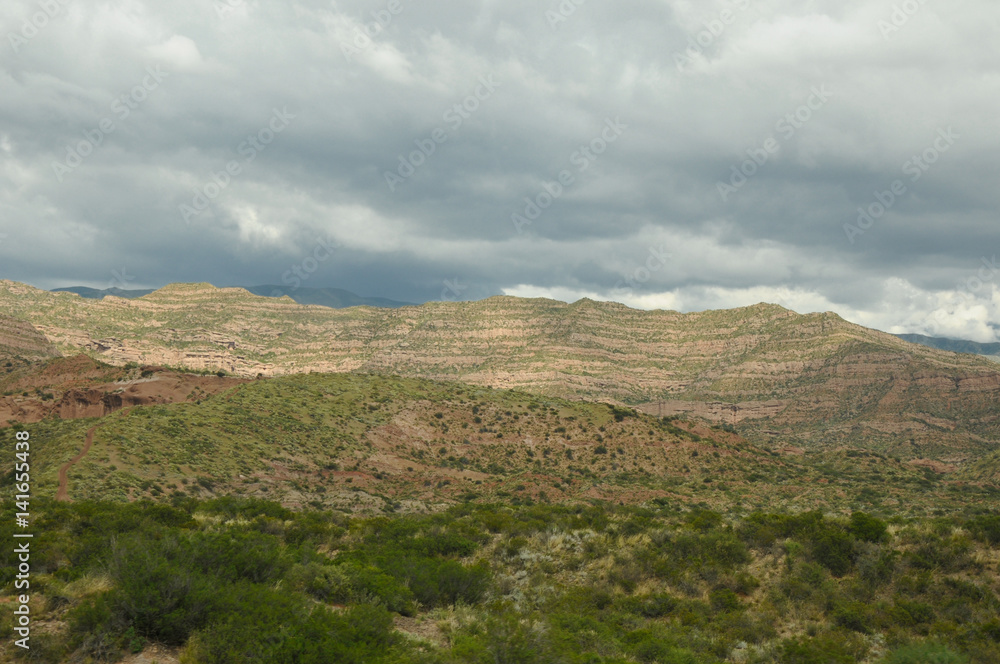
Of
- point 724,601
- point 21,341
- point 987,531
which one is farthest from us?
point 21,341

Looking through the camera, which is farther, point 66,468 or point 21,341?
point 21,341

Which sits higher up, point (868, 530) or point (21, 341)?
point (21, 341)

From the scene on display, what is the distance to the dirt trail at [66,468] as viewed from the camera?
34466mm

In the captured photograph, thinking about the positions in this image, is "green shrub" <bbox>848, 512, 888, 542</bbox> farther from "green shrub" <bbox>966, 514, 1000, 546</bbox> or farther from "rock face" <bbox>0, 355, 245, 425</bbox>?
"rock face" <bbox>0, 355, 245, 425</bbox>

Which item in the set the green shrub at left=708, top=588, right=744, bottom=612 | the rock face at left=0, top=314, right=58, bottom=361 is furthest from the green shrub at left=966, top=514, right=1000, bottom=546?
the rock face at left=0, top=314, right=58, bottom=361

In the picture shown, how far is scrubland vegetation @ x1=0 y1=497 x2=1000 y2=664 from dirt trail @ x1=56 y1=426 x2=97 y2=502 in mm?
11624

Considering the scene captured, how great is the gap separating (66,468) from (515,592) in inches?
1403

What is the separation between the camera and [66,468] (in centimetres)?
3925

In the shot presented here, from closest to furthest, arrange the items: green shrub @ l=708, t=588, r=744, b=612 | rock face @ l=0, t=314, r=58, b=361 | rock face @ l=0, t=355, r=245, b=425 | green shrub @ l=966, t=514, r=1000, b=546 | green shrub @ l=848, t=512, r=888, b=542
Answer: green shrub @ l=708, t=588, r=744, b=612, green shrub @ l=966, t=514, r=1000, b=546, green shrub @ l=848, t=512, r=888, b=542, rock face @ l=0, t=355, r=245, b=425, rock face @ l=0, t=314, r=58, b=361

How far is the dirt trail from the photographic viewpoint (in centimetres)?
Answer: 3447

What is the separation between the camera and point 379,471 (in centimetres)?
6412

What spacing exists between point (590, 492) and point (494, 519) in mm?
29872

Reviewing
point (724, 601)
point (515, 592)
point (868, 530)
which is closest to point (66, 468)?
point (515, 592)

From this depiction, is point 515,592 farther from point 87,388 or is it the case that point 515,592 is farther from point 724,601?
point 87,388
